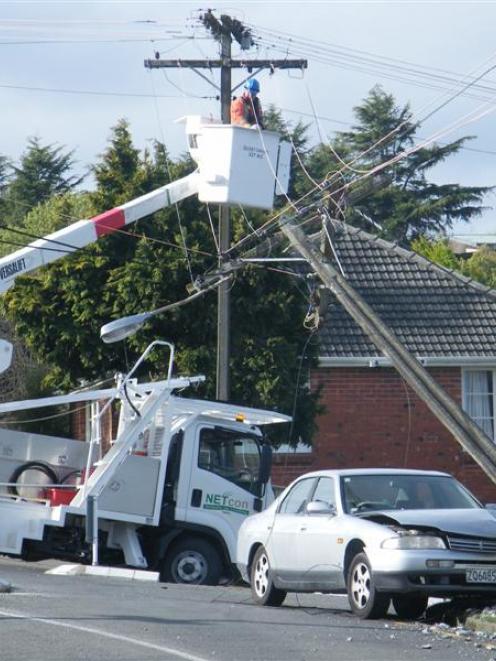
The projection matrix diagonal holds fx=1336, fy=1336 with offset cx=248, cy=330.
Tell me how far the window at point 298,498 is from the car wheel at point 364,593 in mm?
1506

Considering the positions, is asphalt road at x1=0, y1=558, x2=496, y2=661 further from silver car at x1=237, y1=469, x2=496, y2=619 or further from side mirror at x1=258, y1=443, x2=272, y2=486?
side mirror at x1=258, y1=443, x2=272, y2=486

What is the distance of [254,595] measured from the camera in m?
14.4

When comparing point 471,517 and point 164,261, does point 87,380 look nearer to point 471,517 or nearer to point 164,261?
point 164,261

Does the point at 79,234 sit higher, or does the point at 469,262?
the point at 469,262

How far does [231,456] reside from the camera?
18.0m

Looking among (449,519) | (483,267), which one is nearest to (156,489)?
(449,519)

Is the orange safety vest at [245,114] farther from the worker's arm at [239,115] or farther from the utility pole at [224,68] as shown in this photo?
the utility pole at [224,68]

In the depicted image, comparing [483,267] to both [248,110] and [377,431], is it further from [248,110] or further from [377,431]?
[248,110]

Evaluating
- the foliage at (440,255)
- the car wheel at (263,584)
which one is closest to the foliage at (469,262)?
the foliage at (440,255)

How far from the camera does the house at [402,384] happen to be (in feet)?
87.4

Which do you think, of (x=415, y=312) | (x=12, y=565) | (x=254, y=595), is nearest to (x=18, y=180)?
(x=415, y=312)

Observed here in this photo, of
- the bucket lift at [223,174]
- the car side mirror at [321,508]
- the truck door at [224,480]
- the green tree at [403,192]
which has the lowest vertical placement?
the car side mirror at [321,508]

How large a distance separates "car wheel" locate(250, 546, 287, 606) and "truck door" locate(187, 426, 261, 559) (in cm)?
318

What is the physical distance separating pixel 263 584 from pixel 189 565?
12.1 ft
